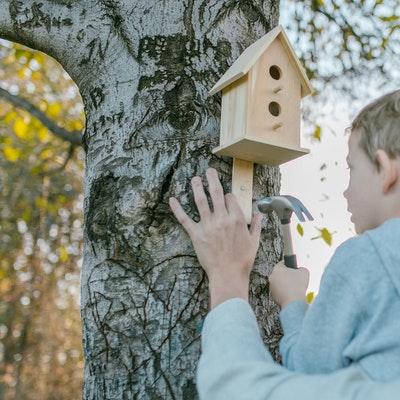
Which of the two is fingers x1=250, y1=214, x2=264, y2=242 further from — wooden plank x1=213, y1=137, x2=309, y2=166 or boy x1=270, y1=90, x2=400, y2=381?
boy x1=270, y1=90, x2=400, y2=381

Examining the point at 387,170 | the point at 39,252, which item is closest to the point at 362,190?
the point at 387,170

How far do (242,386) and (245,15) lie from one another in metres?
1.34

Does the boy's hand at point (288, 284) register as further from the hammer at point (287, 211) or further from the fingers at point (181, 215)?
the fingers at point (181, 215)

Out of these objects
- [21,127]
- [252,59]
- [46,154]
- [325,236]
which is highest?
[46,154]

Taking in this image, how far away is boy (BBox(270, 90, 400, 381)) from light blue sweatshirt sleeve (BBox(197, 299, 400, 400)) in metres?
0.06

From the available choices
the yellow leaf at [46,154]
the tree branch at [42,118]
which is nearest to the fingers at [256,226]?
the tree branch at [42,118]

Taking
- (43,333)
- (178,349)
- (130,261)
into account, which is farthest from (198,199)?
(43,333)

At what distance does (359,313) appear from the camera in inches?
46.8

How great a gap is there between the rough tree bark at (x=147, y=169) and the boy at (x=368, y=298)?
41 cm

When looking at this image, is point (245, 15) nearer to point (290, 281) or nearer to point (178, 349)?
point (290, 281)

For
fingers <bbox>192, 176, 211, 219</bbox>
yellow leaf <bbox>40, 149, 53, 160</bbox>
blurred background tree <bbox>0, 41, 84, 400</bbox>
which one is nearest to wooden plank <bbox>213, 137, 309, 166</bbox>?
fingers <bbox>192, 176, 211, 219</bbox>

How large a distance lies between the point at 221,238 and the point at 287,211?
0.20 metres

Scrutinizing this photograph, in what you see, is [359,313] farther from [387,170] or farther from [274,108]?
[274,108]

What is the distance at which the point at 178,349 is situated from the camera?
1644 mm
